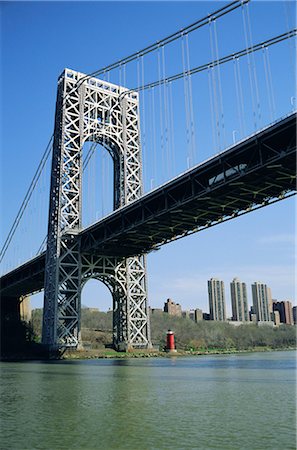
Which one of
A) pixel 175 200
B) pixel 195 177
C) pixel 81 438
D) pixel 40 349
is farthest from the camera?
pixel 40 349

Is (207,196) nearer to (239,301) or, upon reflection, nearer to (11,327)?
(11,327)

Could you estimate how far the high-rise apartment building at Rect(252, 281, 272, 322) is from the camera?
632ft

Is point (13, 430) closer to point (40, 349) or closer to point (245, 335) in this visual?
point (40, 349)

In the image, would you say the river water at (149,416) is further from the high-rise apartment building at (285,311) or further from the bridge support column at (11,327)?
the high-rise apartment building at (285,311)

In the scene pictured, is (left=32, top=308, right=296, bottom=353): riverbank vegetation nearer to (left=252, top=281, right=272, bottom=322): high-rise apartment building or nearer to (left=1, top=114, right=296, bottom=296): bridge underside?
(left=252, top=281, right=272, bottom=322): high-rise apartment building

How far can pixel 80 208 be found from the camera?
5903 centimetres

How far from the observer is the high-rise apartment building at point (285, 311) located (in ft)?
630

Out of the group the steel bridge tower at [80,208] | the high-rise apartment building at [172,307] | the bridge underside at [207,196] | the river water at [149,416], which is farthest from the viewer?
the high-rise apartment building at [172,307]

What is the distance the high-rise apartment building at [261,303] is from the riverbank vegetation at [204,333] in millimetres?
41026

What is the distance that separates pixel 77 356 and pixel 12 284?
28.0 metres

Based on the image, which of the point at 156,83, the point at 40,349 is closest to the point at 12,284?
the point at 40,349

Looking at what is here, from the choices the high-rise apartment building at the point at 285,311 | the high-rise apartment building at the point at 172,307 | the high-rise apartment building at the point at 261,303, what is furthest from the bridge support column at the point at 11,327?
the high-rise apartment building at the point at 285,311

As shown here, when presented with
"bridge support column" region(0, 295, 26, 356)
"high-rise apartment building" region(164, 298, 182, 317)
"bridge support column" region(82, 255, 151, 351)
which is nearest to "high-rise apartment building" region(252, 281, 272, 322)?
"high-rise apartment building" region(164, 298, 182, 317)

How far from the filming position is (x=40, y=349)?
187 feet
